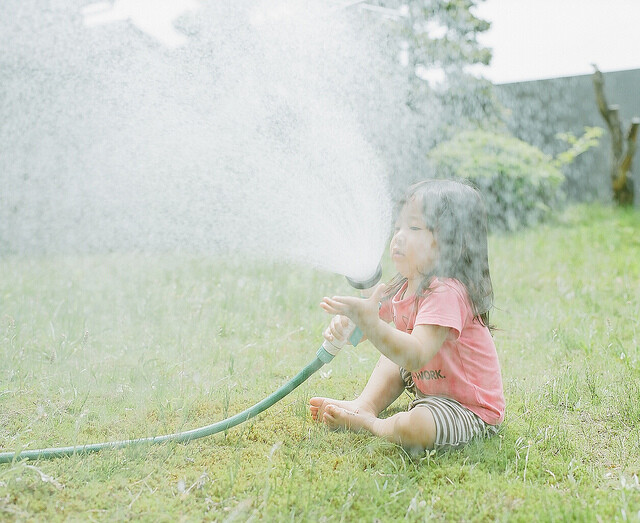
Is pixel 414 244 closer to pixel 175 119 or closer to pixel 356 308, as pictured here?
pixel 356 308

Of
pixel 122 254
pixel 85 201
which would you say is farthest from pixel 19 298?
pixel 85 201

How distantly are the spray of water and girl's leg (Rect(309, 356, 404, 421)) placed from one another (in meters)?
2.23

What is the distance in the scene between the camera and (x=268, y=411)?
2.28 m

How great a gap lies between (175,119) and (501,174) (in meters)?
3.35

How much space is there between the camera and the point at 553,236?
6.23m

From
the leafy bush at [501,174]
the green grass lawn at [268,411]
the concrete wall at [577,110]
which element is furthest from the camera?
the concrete wall at [577,110]

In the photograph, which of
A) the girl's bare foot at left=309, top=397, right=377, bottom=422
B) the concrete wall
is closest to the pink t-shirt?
the girl's bare foot at left=309, top=397, right=377, bottom=422

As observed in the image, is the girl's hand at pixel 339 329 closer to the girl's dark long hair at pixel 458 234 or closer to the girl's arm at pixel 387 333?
the girl's arm at pixel 387 333

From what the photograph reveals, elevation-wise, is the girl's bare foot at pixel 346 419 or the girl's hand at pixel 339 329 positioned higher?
the girl's hand at pixel 339 329

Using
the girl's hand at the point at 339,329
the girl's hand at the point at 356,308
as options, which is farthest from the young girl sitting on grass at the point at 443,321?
the girl's hand at the point at 356,308

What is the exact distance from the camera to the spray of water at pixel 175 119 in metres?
5.27

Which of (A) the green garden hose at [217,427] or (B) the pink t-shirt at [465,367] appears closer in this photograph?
(A) the green garden hose at [217,427]

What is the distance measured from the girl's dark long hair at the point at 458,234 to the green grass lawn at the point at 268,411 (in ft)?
1.50

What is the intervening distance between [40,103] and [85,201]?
3.37ft
